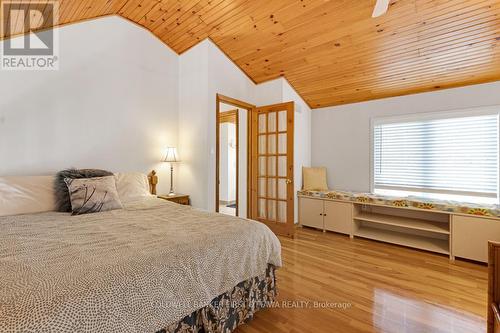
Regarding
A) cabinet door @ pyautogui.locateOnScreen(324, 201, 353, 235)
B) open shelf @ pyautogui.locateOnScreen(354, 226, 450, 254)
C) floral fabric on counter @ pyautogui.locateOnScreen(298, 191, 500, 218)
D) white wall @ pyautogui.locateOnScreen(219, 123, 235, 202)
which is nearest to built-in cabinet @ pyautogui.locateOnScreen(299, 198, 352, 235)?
cabinet door @ pyautogui.locateOnScreen(324, 201, 353, 235)

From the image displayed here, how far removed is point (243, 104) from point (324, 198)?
1.96 m

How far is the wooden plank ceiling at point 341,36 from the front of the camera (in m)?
2.40

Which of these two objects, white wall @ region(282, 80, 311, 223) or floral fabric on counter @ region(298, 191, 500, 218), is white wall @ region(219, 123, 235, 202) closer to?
white wall @ region(282, 80, 311, 223)

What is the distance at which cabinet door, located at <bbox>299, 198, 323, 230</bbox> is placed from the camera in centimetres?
389

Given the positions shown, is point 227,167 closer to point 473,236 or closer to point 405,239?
point 405,239

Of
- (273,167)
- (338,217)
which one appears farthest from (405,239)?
(273,167)

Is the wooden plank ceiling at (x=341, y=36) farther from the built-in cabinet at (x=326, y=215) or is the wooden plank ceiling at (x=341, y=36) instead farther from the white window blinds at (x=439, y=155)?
the built-in cabinet at (x=326, y=215)

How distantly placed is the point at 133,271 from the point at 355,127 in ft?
12.8

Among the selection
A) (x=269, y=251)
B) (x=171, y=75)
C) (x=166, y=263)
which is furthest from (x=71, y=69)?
(x=269, y=251)

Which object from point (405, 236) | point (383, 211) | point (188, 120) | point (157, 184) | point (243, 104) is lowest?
point (405, 236)

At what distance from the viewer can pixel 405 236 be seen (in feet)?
11.2

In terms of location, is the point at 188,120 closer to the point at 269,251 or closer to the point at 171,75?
the point at 171,75

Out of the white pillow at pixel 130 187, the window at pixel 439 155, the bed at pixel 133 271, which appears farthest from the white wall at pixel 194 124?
the window at pixel 439 155
